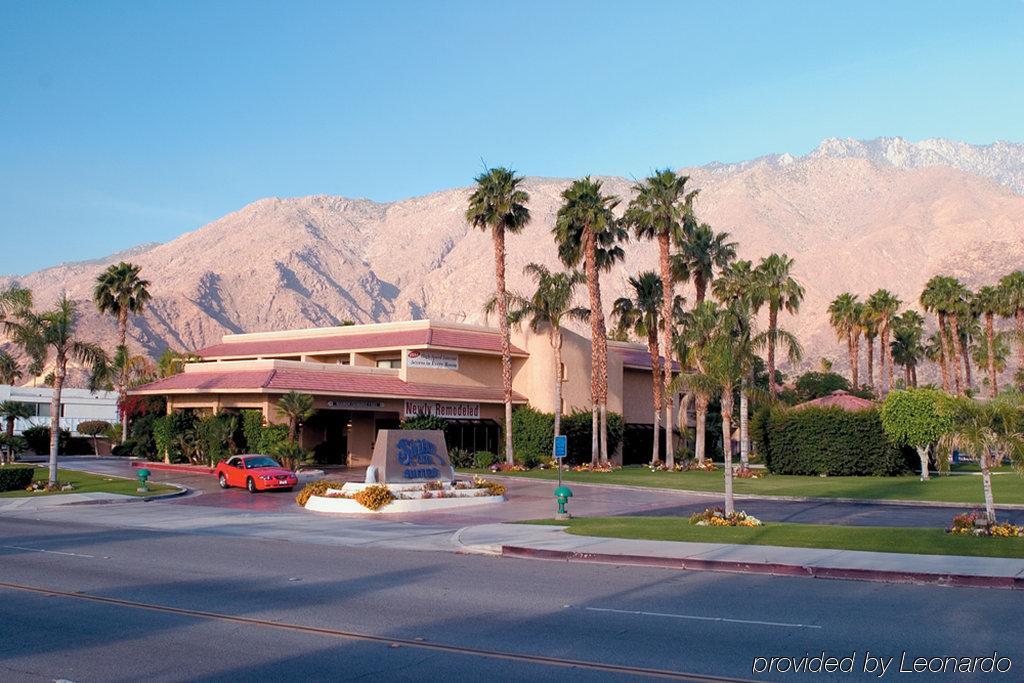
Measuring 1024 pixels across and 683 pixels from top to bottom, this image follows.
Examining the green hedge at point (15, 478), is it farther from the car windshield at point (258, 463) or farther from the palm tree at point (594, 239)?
the palm tree at point (594, 239)

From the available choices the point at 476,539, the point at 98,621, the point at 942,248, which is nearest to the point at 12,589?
the point at 98,621

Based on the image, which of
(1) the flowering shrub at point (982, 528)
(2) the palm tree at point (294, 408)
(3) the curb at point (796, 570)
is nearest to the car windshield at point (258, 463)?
(2) the palm tree at point (294, 408)

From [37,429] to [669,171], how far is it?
4448 cm

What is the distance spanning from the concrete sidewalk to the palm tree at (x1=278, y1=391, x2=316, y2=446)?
2523cm

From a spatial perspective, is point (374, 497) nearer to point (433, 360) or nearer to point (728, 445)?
point (728, 445)

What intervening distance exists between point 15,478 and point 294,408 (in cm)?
1220

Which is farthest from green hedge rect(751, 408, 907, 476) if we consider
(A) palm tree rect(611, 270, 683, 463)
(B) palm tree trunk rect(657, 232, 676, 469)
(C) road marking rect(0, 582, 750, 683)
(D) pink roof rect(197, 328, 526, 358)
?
(C) road marking rect(0, 582, 750, 683)

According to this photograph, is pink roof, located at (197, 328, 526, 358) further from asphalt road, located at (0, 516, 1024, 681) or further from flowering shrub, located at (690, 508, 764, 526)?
asphalt road, located at (0, 516, 1024, 681)

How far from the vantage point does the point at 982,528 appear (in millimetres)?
19875

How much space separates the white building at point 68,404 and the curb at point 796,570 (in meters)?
73.4

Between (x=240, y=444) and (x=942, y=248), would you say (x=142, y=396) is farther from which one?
(x=942, y=248)

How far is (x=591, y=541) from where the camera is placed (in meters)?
20.4

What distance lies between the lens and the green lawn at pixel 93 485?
120 ft

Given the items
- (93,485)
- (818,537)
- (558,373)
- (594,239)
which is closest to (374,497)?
(818,537)
